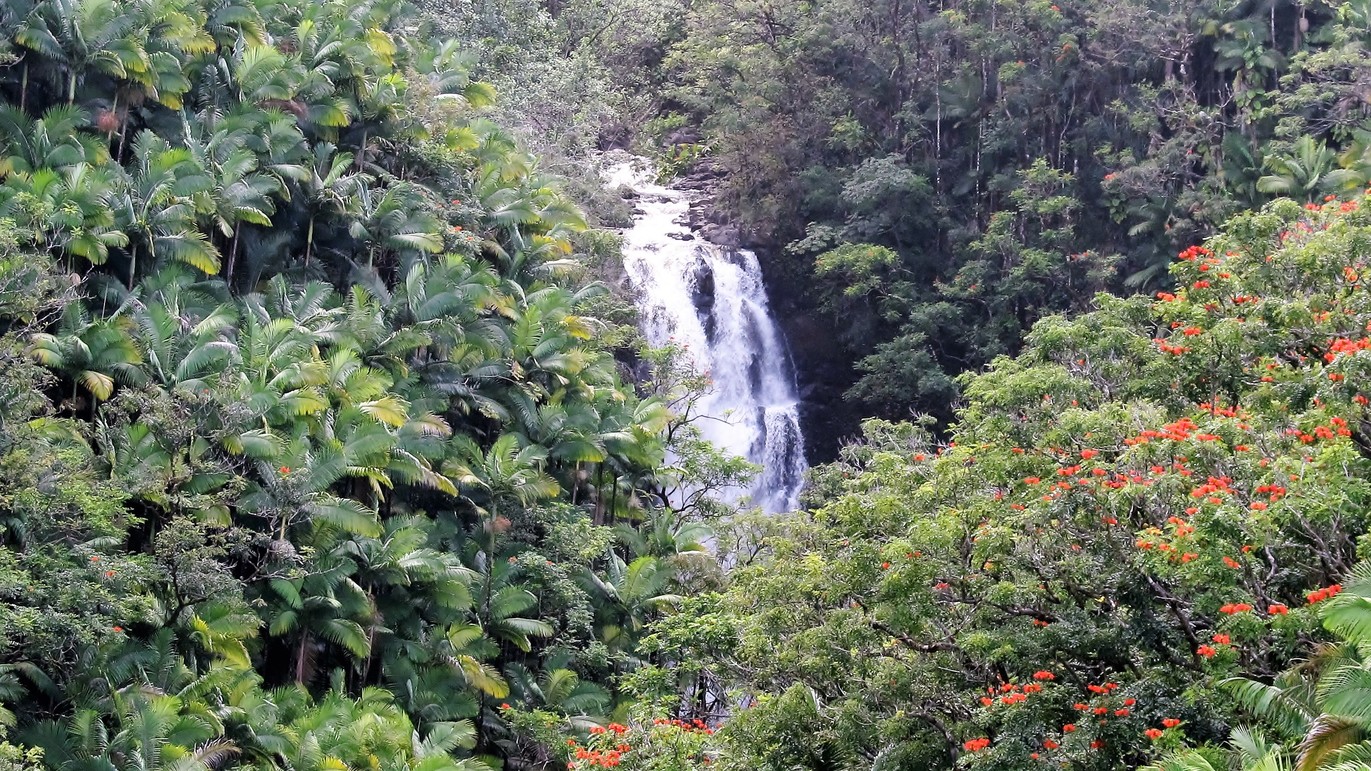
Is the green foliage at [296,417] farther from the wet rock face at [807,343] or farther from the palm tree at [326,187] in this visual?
the wet rock face at [807,343]

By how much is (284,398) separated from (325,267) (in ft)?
20.3

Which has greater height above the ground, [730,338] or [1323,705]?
[1323,705]

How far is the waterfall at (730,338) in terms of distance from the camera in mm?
32125

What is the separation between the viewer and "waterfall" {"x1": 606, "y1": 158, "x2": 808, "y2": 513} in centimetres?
3212

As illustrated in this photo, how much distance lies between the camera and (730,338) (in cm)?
3375

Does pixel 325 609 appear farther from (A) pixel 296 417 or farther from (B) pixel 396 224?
(B) pixel 396 224

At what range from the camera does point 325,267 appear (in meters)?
25.1

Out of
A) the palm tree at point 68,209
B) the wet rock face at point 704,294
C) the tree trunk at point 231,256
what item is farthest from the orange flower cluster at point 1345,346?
the wet rock face at point 704,294

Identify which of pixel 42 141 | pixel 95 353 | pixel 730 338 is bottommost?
pixel 730 338

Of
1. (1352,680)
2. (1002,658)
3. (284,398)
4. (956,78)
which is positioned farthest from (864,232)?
(1352,680)

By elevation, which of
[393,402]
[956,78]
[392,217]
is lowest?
[393,402]

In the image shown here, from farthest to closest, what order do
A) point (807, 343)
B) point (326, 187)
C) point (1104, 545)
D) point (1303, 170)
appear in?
point (807, 343) → point (1303, 170) → point (326, 187) → point (1104, 545)

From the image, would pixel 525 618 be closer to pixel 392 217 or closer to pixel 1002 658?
pixel 392 217

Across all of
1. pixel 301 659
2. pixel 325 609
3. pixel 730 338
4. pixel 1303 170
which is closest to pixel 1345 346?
pixel 325 609
